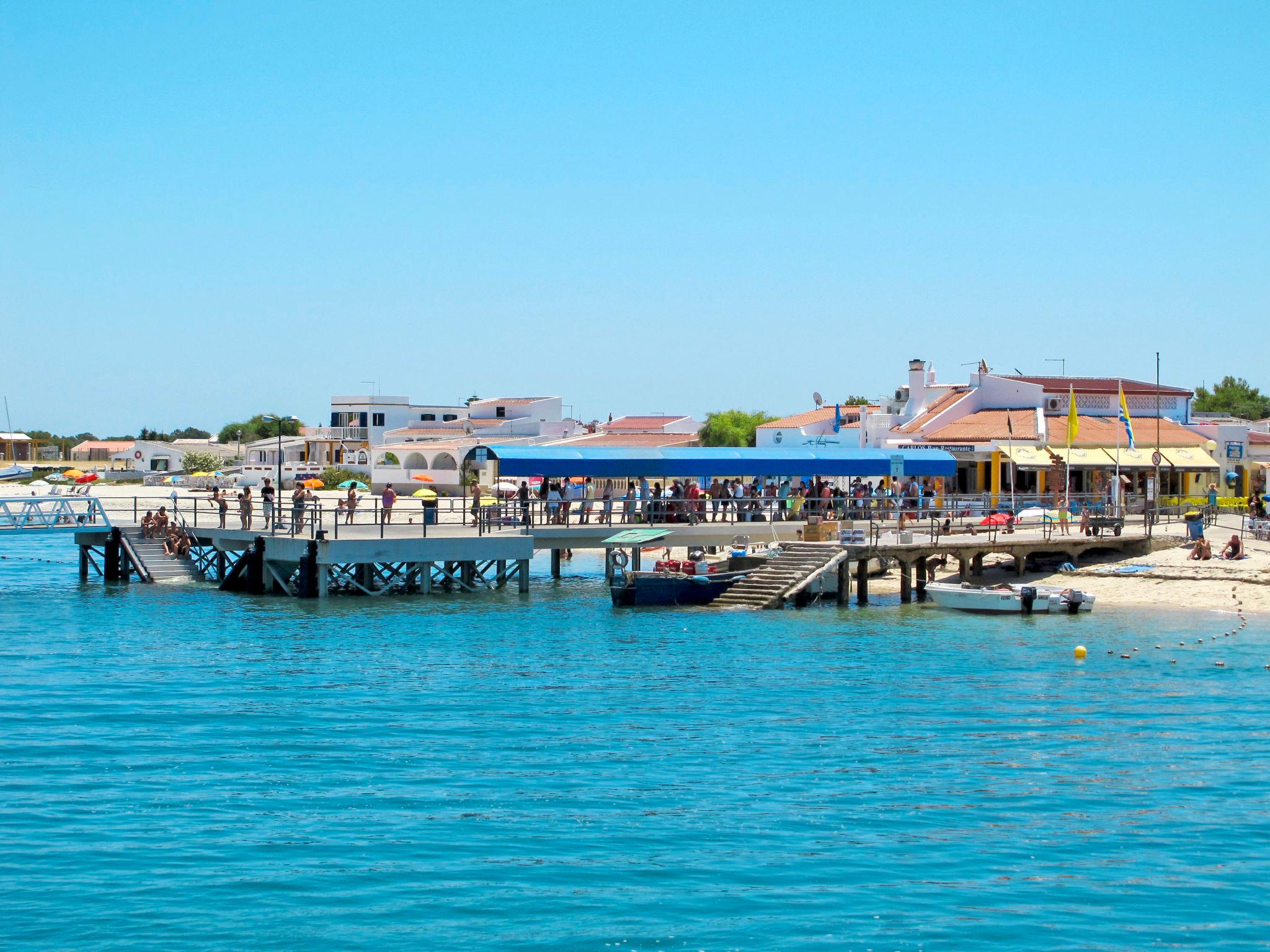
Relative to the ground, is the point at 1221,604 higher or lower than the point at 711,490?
lower

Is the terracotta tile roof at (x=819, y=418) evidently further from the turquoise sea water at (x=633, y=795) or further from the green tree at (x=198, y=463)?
the green tree at (x=198, y=463)

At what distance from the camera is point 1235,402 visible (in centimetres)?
11919

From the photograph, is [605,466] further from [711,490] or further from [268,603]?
[268,603]

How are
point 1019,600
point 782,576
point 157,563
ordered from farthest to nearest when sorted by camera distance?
1. point 157,563
2. point 782,576
3. point 1019,600

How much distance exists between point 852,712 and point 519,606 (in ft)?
60.5

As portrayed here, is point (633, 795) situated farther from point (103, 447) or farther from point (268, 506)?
point (103, 447)

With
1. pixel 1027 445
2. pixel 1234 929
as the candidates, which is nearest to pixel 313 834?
pixel 1234 929

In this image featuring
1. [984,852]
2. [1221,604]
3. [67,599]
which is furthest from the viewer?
[67,599]

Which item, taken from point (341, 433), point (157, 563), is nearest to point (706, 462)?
point (157, 563)

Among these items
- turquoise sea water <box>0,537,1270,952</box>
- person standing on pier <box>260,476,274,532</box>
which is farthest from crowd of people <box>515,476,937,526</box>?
turquoise sea water <box>0,537,1270,952</box>

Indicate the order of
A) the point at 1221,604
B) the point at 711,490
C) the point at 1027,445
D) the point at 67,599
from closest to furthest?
the point at 1221,604 < the point at 67,599 < the point at 711,490 < the point at 1027,445

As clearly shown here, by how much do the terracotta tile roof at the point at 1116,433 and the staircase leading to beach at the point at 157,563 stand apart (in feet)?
121

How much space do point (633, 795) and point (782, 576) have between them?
73.3 ft

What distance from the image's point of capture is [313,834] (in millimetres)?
16875
